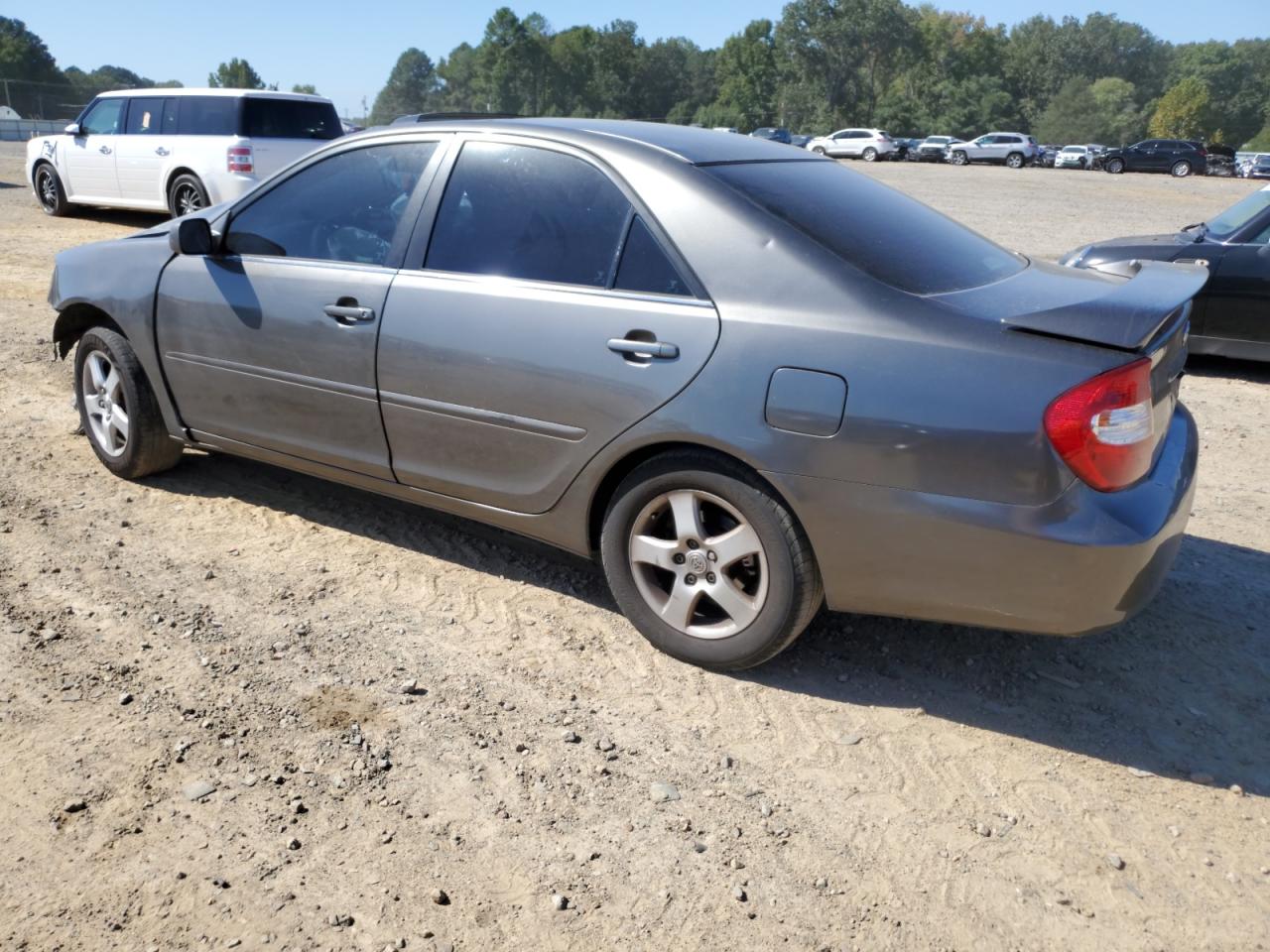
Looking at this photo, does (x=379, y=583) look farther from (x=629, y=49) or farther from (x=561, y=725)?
(x=629, y=49)

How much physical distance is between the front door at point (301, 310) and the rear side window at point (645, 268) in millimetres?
955

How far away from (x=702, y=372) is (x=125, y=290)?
2.91 metres

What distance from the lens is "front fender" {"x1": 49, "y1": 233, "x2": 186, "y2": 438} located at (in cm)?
464

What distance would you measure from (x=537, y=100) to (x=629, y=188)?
5437 inches

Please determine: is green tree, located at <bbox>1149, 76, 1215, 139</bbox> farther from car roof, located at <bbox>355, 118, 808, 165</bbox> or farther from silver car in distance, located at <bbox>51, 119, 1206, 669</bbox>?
silver car in distance, located at <bbox>51, 119, 1206, 669</bbox>

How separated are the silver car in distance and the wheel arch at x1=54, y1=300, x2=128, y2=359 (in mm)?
548

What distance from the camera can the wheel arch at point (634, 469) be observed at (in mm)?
3248

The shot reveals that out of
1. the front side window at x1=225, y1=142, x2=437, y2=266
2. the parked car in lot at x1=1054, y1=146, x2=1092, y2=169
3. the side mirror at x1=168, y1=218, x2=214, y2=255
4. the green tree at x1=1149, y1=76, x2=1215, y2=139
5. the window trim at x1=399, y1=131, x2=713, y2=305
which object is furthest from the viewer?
the green tree at x1=1149, y1=76, x2=1215, y2=139

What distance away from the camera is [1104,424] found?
286 cm

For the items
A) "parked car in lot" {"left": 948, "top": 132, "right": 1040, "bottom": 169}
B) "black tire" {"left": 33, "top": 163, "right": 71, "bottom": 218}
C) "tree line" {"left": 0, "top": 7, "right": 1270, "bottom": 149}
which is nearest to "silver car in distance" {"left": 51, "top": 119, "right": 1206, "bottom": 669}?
"black tire" {"left": 33, "top": 163, "right": 71, "bottom": 218}

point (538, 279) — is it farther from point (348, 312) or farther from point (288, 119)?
point (288, 119)

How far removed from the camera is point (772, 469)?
3.15m

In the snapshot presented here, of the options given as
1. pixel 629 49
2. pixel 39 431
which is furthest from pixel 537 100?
pixel 39 431

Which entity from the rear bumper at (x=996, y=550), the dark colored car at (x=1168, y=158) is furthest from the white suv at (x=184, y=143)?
the dark colored car at (x=1168, y=158)
